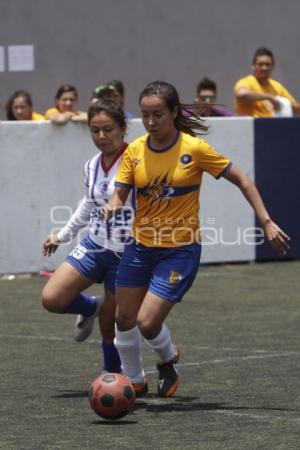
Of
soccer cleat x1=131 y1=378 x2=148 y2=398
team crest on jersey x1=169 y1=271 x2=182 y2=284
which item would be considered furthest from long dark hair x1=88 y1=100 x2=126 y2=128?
soccer cleat x1=131 y1=378 x2=148 y2=398

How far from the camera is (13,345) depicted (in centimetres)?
1089

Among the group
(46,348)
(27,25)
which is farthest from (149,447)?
(27,25)

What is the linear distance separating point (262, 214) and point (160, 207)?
0.65 m

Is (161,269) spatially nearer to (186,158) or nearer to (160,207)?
(160,207)

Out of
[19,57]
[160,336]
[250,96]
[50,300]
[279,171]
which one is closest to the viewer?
[160,336]

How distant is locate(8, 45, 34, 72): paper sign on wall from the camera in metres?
19.8

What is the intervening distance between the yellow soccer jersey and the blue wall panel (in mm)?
7413

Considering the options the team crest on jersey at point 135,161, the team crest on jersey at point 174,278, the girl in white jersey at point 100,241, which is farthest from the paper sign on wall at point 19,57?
the team crest on jersey at point 174,278

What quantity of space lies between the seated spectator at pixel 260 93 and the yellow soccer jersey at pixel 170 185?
8138 mm

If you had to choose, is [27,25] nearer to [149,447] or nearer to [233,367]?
[233,367]

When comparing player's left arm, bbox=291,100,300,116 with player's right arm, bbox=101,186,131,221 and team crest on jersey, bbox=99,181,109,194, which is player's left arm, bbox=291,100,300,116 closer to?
team crest on jersey, bbox=99,181,109,194

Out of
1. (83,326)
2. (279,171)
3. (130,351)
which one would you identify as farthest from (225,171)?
(279,171)

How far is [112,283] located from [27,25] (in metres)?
11.3

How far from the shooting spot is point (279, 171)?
1603cm
